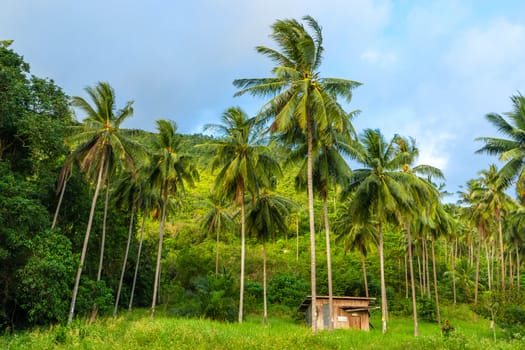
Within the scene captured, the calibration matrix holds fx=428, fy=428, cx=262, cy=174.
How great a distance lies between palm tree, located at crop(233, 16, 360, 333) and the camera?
21484mm

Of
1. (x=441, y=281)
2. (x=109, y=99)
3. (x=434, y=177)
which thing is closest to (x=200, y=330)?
(x=109, y=99)

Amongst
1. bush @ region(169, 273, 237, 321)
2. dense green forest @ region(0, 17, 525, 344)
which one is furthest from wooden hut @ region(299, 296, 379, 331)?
bush @ region(169, 273, 237, 321)

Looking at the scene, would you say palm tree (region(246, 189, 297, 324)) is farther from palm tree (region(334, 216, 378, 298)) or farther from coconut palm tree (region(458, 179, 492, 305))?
coconut palm tree (region(458, 179, 492, 305))

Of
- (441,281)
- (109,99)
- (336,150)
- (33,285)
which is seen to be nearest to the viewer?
(33,285)

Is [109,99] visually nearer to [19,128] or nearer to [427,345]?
[19,128]

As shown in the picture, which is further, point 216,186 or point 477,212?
point 477,212

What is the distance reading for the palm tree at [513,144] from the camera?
2314 cm

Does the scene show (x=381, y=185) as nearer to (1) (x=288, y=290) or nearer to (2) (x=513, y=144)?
(2) (x=513, y=144)

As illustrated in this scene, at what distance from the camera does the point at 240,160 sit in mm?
27828

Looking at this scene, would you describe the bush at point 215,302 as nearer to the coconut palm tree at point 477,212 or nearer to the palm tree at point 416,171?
the palm tree at point 416,171

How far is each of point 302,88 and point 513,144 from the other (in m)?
12.5

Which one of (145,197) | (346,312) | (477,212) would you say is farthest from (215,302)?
(477,212)

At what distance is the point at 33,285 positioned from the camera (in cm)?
1994

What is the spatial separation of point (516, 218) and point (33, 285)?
136 ft
